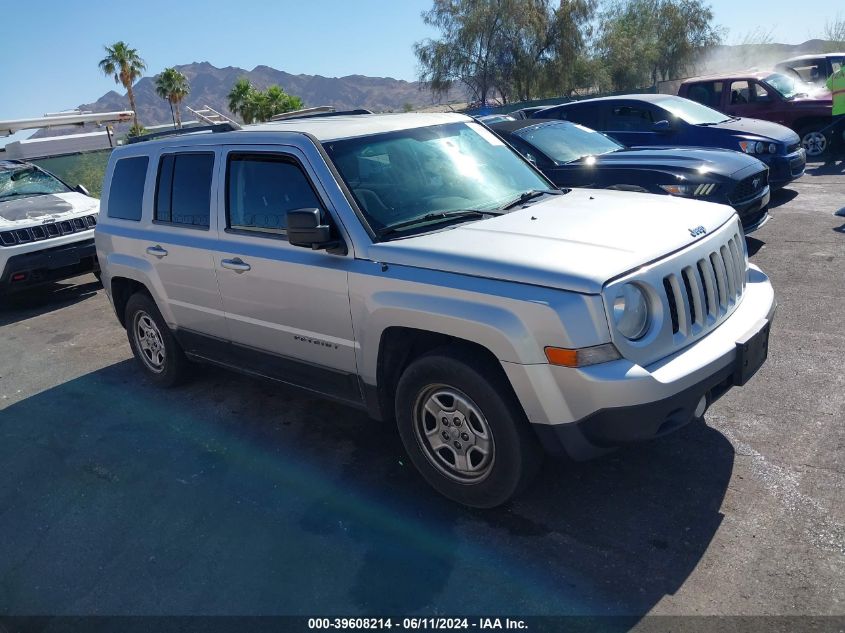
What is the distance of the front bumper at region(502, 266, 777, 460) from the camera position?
10.1ft

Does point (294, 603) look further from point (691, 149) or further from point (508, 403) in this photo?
point (691, 149)

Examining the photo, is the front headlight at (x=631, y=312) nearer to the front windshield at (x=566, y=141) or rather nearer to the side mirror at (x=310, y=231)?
the side mirror at (x=310, y=231)

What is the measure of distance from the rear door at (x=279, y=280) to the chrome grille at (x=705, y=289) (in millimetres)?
1667

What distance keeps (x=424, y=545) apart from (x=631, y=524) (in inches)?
39.5

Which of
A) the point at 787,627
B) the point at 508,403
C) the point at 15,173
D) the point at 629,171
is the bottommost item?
the point at 787,627

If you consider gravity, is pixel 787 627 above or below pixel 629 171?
below

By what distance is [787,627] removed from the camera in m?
2.75

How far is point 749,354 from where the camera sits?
3.55 meters

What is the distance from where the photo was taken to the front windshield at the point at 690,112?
10289 mm

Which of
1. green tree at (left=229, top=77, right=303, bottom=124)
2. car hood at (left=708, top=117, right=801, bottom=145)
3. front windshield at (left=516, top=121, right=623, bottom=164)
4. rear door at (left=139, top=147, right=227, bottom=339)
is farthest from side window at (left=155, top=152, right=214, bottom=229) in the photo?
green tree at (left=229, top=77, right=303, bottom=124)

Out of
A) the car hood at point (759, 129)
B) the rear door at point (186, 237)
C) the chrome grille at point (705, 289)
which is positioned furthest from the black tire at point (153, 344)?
the car hood at point (759, 129)

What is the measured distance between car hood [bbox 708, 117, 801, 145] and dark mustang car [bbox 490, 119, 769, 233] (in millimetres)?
2344

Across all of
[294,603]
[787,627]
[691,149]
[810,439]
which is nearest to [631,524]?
[787,627]

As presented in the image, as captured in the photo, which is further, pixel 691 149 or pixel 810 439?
pixel 691 149
